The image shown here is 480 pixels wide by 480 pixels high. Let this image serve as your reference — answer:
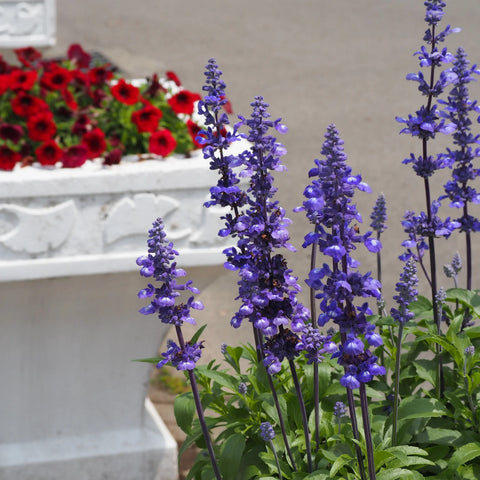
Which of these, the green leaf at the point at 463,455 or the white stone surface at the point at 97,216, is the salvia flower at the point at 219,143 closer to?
the green leaf at the point at 463,455

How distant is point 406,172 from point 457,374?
5.10 metres

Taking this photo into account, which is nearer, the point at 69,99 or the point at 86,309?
the point at 86,309

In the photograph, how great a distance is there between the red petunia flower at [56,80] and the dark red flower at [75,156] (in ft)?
3.47

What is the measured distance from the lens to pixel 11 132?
4109 mm

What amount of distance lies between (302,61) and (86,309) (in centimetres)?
820

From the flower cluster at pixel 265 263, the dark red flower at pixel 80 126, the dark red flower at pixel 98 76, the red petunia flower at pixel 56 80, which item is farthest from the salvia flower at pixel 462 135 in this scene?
the dark red flower at pixel 98 76

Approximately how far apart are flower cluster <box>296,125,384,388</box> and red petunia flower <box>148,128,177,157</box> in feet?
6.27

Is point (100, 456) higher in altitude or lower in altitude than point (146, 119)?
lower

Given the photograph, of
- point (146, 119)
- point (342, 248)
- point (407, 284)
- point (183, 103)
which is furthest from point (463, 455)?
point (183, 103)

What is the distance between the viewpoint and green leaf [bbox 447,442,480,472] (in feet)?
7.72

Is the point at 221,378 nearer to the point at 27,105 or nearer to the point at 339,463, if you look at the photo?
the point at 339,463

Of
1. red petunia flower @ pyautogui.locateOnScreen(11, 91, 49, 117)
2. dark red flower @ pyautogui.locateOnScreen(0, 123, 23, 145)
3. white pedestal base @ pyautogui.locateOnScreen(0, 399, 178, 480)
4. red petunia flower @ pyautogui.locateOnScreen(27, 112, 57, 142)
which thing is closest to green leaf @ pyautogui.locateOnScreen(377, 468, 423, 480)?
white pedestal base @ pyautogui.locateOnScreen(0, 399, 178, 480)

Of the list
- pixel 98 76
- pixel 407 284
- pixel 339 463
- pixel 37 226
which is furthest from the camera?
pixel 98 76

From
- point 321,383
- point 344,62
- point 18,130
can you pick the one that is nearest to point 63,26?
point 344,62
